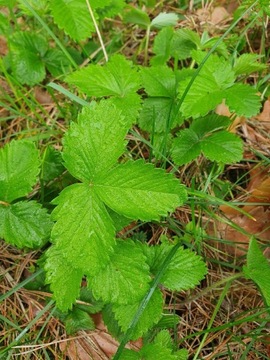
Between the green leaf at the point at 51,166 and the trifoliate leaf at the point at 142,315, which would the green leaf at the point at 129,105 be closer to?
the green leaf at the point at 51,166

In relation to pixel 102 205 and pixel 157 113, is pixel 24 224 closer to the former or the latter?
pixel 102 205

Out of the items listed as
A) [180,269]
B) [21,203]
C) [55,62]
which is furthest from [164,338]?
[55,62]

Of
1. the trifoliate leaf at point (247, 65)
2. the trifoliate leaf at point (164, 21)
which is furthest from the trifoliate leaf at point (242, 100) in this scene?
the trifoliate leaf at point (164, 21)

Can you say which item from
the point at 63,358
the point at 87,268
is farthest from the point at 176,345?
the point at 87,268

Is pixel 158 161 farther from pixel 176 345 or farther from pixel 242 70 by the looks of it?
pixel 176 345

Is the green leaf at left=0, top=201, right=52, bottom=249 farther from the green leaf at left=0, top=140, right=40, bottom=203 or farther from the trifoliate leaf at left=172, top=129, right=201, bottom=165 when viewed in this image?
the trifoliate leaf at left=172, top=129, right=201, bottom=165

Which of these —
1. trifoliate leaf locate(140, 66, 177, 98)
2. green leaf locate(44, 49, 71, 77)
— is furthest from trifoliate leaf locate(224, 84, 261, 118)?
green leaf locate(44, 49, 71, 77)
